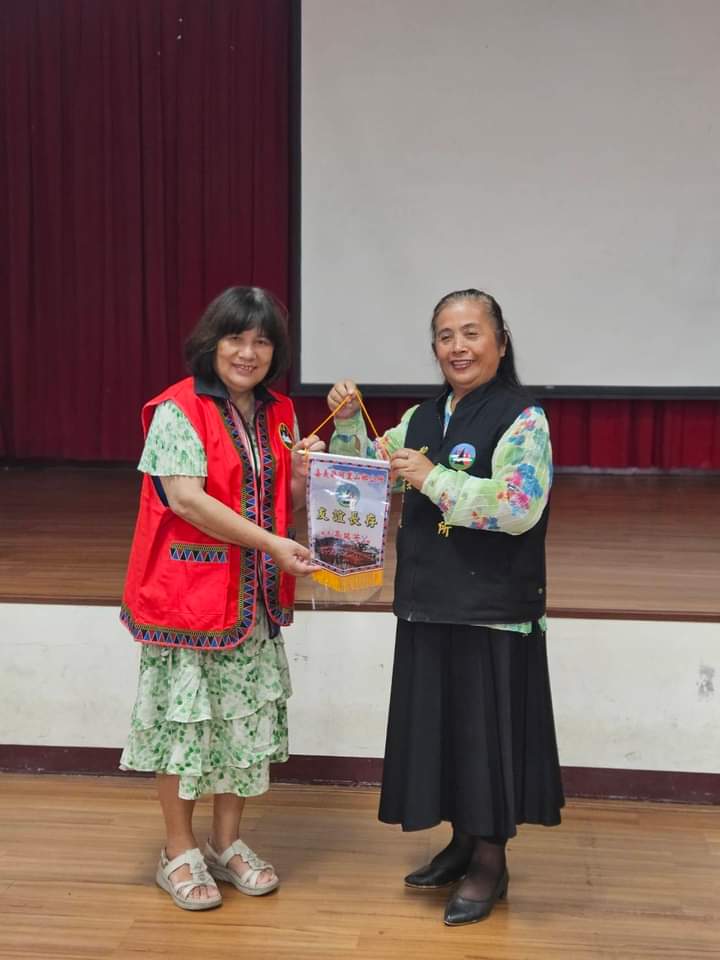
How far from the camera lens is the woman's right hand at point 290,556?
88.0 inches

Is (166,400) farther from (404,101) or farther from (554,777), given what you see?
(404,101)

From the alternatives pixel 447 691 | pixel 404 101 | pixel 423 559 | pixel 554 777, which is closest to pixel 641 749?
pixel 554 777

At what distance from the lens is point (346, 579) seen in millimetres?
2291

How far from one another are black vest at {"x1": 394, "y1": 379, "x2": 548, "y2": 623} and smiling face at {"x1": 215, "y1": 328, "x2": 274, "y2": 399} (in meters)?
0.40

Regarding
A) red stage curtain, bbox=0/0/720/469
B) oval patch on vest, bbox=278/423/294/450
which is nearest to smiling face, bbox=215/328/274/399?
oval patch on vest, bbox=278/423/294/450

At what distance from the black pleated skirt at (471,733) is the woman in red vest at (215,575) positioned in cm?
30

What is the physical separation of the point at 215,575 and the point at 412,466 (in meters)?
0.47

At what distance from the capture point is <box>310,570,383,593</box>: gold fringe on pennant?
7.52ft

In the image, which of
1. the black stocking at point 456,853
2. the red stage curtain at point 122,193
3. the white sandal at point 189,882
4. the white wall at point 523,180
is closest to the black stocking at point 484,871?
the black stocking at point 456,853

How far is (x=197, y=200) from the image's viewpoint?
602 cm

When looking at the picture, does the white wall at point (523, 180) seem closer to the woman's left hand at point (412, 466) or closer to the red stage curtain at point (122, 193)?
the red stage curtain at point (122, 193)

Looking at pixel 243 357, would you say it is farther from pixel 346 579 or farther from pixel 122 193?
pixel 122 193

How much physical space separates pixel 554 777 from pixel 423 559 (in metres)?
0.55

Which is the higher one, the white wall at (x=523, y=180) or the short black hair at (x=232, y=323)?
the white wall at (x=523, y=180)
